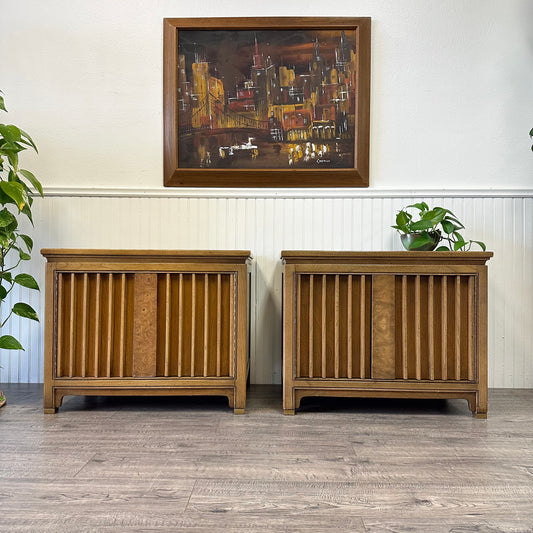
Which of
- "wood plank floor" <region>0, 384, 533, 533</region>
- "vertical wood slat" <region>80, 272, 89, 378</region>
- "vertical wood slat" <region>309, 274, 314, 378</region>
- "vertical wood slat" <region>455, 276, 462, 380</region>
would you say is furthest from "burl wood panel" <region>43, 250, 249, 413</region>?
"vertical wood slat" <region>455, 276, 462, 380</region>

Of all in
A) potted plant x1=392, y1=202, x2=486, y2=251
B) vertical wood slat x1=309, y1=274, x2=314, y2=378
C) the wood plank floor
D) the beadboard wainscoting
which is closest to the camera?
the wood plank floor

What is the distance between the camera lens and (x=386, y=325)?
153 cm

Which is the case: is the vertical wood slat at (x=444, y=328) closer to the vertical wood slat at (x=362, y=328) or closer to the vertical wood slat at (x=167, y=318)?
the vertical wood slat at (x=362, y=328)

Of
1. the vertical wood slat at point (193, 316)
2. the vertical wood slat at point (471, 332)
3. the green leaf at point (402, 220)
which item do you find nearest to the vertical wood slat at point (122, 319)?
the vertical wood slat at point (193, 316)

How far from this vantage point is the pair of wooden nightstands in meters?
1.53

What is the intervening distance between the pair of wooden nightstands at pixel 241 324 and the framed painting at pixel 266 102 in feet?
1.92

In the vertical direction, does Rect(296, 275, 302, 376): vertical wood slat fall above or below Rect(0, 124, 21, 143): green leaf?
below

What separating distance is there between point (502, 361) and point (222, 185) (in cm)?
146

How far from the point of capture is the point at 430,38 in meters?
1.97

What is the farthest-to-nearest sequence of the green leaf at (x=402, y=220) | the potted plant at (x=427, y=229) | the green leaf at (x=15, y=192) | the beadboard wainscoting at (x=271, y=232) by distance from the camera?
the beadboard wainscoting at (x=271, y=232) → the green leaf at (x=402, y=220) → the potted plant at (x=427, y=229) → the green leaf at (x=15, y=192)

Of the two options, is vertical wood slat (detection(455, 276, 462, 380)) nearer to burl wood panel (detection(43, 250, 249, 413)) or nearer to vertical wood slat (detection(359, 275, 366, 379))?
vertical wood slat (detection(359, 275, 366, 379))

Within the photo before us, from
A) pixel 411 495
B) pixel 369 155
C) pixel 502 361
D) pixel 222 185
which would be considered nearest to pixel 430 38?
pixel 369 155

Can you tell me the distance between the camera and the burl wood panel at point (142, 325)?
153cm

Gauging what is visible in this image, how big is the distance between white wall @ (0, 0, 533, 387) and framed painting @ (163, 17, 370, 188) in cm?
6
